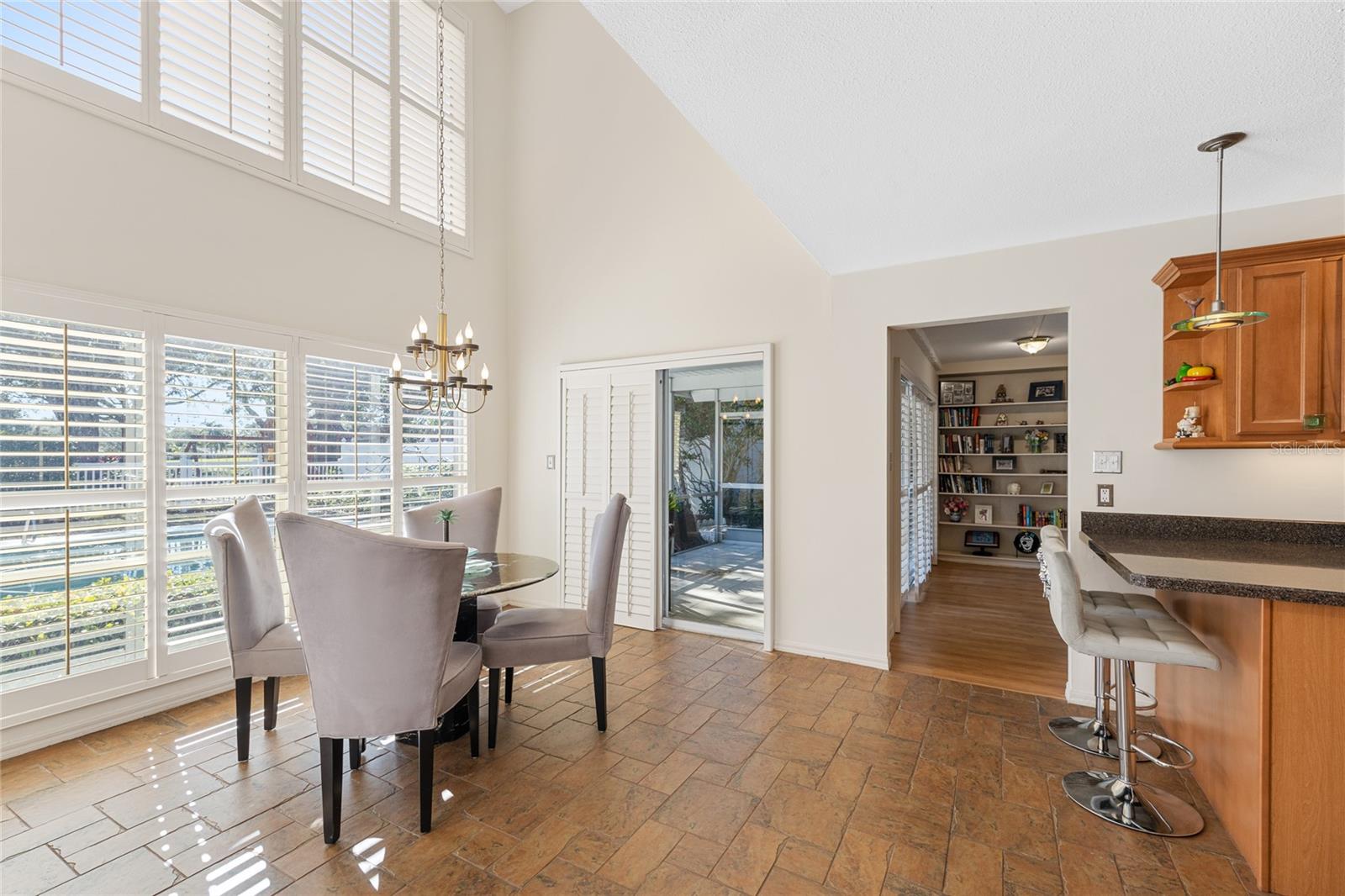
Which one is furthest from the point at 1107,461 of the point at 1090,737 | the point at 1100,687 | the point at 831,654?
the point at 831,654

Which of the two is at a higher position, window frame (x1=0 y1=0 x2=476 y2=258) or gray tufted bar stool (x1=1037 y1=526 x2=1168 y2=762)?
window frame (x1=0 y1=0 x2=476 y2=258)

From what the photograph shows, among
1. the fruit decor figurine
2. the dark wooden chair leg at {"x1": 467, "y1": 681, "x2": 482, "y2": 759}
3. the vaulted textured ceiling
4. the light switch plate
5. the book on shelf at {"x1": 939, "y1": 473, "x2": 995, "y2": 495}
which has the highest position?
the vaulted textured ceiling

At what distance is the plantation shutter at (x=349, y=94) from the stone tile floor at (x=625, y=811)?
349cm

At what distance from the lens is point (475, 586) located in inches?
98.0

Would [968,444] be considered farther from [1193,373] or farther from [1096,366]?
[1193,373]

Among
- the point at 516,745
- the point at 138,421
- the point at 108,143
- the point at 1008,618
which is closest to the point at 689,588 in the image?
the point at 516,745

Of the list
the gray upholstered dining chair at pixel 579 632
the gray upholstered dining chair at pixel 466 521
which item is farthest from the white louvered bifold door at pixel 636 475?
the gray upholstered dining chair at pixel 579 632

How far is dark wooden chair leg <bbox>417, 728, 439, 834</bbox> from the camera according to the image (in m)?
2.03

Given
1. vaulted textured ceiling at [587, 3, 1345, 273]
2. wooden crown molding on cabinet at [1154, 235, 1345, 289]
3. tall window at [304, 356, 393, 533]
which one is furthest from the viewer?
tall window at [304, 356, 393, 533]

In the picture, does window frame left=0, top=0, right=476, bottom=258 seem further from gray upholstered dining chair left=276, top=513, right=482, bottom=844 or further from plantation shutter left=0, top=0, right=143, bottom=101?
gray upholstered dining chair left=276, top=513, right=482, bottom=844

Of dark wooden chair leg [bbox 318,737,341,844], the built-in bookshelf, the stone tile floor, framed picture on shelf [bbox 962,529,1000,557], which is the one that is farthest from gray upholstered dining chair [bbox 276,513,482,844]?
framed picture on shelf [bbox 962,529,1000,557]

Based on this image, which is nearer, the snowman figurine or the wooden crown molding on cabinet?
the wooden crown molding on cabinet

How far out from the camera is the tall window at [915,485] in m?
4.88

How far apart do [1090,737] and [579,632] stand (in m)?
2.42
